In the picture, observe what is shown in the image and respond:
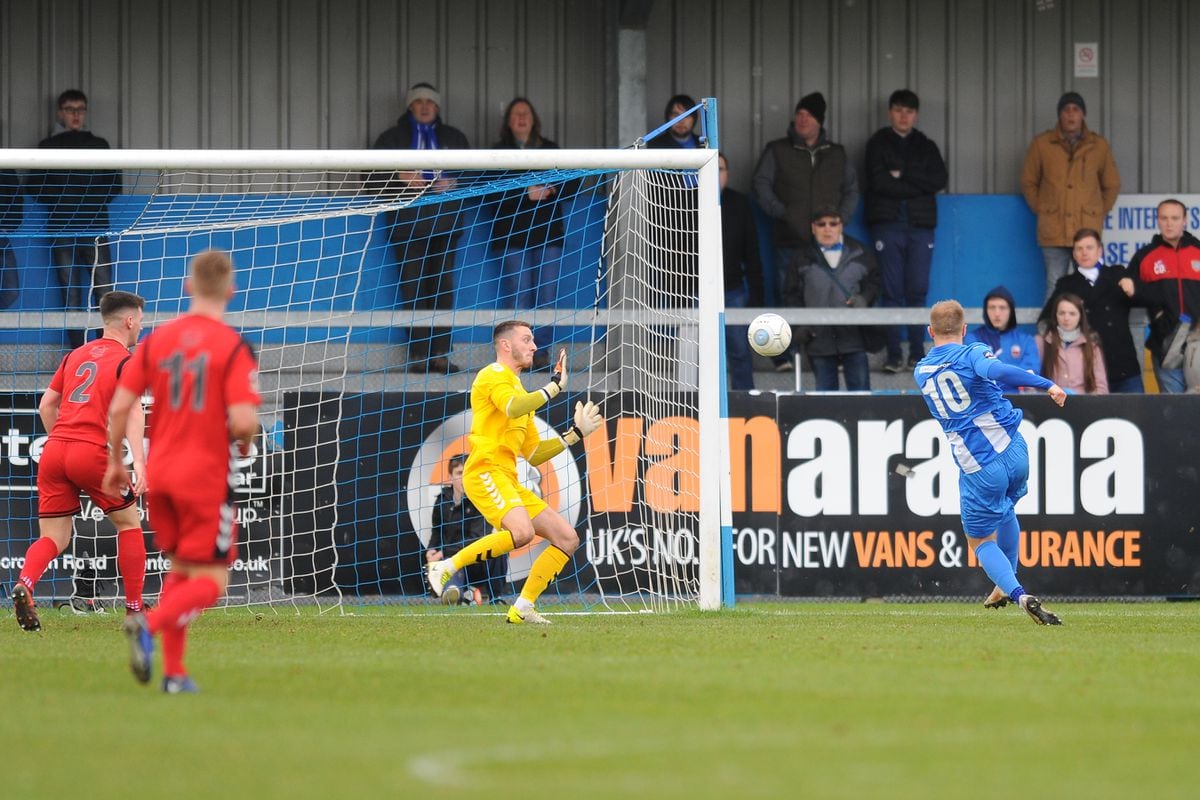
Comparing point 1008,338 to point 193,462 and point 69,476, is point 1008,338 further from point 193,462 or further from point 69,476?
point 193,462

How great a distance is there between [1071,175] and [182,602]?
12102 millimetres

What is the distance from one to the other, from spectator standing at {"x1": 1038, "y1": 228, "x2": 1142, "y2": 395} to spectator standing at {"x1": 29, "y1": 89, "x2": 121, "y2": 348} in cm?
853

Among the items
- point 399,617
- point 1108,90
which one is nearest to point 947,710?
point 399,617

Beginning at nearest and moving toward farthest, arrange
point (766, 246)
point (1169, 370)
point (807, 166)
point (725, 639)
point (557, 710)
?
1. point (557, 710)
2. point (725, 639)
3. point (1169, 370)
4. point (807, 166)
5. point (766, 246)

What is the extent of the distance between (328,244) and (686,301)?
4.56m

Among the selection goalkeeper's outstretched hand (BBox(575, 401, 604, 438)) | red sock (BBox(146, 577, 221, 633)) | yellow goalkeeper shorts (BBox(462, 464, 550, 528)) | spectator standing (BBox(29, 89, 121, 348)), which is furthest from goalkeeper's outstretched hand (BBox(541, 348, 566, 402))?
spectator standing (BBox(29, 89, 121, 348))

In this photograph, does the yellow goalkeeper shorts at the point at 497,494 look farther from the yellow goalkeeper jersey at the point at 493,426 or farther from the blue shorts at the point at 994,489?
the blue shorts at the point at 994,489

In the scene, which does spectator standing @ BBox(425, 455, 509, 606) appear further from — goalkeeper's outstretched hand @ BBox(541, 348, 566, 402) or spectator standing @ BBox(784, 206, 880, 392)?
spectator standing @ BBox(784, 206, 880, 392)

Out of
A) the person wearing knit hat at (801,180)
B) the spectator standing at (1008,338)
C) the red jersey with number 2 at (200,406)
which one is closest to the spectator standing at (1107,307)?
the spectator standing at (1008,338)

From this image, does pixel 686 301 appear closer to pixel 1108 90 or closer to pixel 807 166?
pixel 807 166

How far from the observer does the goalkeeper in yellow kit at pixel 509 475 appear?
10.3m

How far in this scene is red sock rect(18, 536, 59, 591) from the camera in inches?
379

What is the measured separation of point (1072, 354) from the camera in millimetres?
14086

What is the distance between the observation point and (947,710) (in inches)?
241
